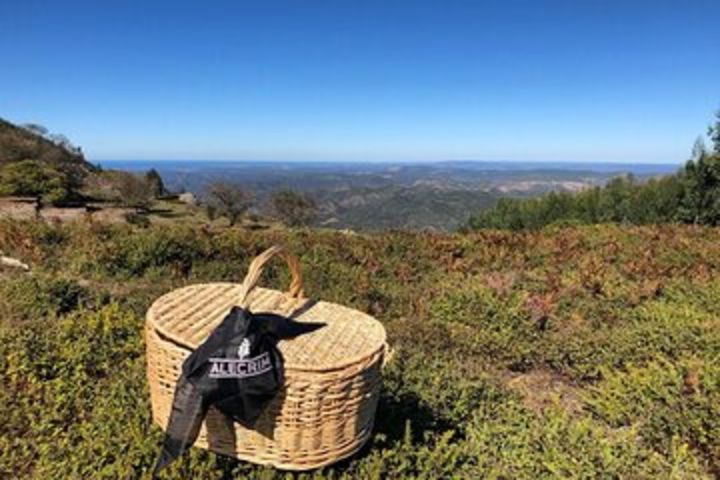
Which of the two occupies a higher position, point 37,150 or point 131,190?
point 37,150

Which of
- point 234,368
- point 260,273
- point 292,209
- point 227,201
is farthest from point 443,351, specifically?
point 292,209

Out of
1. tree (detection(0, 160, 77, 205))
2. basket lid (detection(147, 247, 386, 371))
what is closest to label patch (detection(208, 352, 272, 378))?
basket lid (detection(147, 247, 386, 371))

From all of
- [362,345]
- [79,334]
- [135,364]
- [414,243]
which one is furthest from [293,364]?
[414,243]

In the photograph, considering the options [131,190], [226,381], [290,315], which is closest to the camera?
[226,381]

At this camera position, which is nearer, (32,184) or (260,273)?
(260,273)

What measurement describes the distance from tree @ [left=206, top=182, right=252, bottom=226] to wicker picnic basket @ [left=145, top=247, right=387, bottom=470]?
37.0m

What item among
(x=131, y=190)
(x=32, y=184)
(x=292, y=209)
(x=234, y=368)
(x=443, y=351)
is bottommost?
(x=292, y=209)

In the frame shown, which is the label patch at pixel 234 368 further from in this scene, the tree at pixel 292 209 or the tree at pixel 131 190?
the tree at pixel 292 209

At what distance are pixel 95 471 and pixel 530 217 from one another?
47.3 m

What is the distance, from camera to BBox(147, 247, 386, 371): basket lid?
2191mm

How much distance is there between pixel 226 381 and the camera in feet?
6.56

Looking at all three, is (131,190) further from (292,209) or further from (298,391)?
(298,391)

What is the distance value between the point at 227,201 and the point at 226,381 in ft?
133

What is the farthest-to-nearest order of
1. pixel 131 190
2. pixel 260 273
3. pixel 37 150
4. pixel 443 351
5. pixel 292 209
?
pixel 292 209
pixel 37 150
pixel 131 190
pixel 443 351
pixel 260 273
